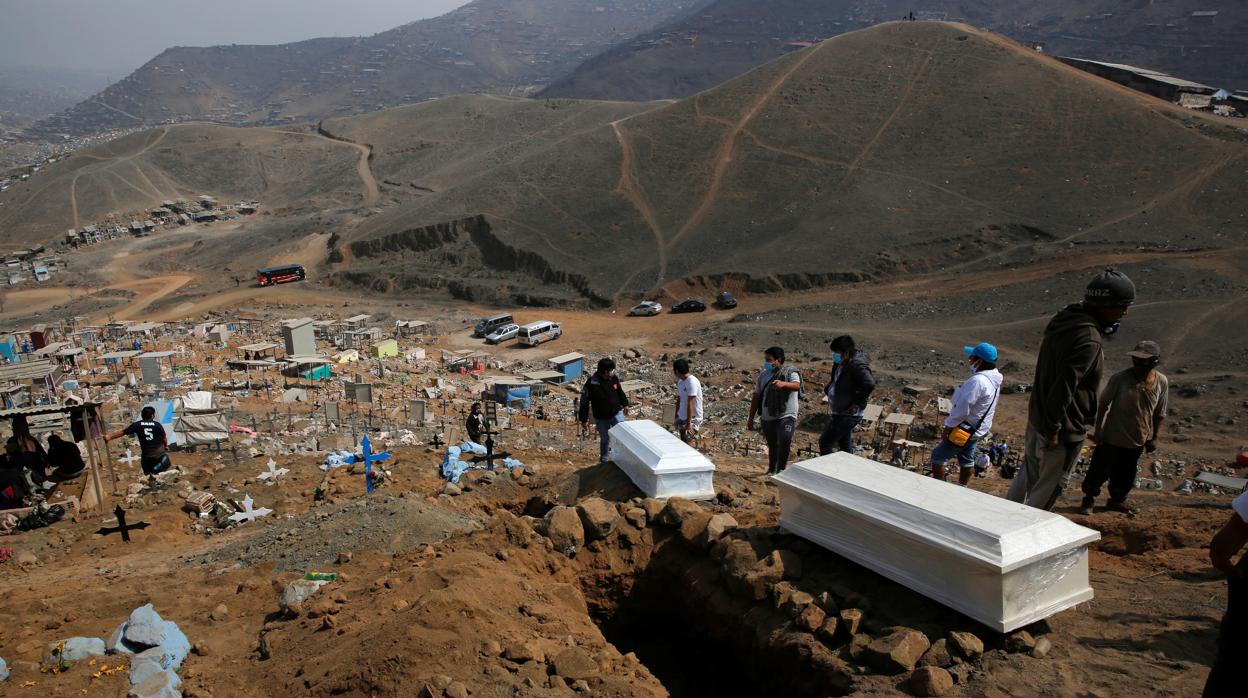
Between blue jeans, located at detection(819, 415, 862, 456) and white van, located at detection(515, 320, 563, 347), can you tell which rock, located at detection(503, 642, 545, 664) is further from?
white van, located at detection(515, 320, 563, 347)

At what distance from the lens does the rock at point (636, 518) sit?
678 centimetres

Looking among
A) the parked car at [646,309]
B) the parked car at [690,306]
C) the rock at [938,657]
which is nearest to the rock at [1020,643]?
the rock at [938,657]

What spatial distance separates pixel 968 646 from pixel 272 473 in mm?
9894

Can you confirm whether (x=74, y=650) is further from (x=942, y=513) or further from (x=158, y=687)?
(x=942, y=513)

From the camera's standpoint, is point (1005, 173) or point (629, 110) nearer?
point (1005, 173)

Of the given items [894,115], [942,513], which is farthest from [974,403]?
[894,115]

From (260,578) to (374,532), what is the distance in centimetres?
111

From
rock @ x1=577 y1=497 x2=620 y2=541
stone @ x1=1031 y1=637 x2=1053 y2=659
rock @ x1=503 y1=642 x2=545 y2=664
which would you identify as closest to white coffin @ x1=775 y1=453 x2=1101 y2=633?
stone @ x1=1031 y1=637 x2=1053 y2=659

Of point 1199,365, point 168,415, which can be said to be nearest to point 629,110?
point 1199,365

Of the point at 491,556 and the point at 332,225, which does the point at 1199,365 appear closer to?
the point at 491,556

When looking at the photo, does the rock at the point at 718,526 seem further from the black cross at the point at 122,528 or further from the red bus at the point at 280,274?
the red bus at the point at 280,274

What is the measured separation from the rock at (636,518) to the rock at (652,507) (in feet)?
0.17

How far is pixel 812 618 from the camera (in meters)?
5.13

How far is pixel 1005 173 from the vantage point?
38.1m
